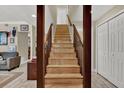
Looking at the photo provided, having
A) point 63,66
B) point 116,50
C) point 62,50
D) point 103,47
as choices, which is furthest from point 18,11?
point 116,50

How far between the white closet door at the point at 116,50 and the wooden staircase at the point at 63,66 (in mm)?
982

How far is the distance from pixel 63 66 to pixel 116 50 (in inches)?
55.9

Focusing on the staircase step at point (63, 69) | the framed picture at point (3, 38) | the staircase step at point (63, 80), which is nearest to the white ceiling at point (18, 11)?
the staircase step at point (63, 69)

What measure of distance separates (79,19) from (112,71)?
3.41 metres

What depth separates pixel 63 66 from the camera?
503 centimetres

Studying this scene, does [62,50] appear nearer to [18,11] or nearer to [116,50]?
[116,50]

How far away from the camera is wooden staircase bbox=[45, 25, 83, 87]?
14.5 feet

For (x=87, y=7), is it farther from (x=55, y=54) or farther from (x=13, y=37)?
(x=13, y=37)

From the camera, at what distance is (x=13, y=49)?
10.4 meters

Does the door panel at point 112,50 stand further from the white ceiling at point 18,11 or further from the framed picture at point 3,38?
the framed picture at point 3,38

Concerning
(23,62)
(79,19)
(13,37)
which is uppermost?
(79,19)

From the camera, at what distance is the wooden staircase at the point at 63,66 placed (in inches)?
175

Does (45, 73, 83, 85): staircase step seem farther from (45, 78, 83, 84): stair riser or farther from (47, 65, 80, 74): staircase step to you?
(47, 65, 80, 74): staircase step
